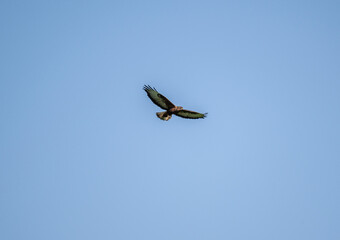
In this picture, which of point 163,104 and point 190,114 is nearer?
point 163,104

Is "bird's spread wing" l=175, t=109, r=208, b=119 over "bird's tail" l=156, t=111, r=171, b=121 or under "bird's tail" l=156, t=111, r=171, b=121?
over

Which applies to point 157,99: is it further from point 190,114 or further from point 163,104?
point 190,114

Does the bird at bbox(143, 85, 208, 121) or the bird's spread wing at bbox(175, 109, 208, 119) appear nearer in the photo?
the bird at bbox(143, 85, 208, 121)

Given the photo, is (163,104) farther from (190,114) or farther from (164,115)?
Answer: (190,114)

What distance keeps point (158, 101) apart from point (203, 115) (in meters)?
3.74

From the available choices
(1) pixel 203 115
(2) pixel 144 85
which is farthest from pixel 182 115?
(2) pixel 144 85

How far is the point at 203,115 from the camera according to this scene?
2997 centimetres

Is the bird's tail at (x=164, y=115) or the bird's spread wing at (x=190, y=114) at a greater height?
the bird's spread wing at (x=190, y=114)

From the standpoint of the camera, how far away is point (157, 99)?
27.5 metres

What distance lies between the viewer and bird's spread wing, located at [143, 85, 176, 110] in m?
27.1

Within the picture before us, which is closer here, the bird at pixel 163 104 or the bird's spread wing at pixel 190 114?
the bird at pixel 163 104

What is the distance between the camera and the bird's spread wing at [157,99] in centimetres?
2706

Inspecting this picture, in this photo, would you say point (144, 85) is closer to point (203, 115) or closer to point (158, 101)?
point (158, 101)

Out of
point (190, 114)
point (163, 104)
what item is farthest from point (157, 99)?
point (190, 114)
